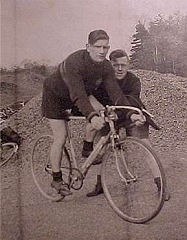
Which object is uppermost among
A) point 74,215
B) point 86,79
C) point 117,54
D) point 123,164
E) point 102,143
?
point 117,54

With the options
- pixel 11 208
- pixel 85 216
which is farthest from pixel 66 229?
pixel 11 208

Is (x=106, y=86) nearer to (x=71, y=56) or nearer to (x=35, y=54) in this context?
(x=71, y=56)

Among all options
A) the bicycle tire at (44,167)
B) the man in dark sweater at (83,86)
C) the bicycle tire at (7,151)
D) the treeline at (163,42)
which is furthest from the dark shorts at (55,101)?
the treeline at (163,42)

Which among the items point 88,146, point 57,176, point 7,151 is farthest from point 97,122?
point 7,151

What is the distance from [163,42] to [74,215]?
1.09 metres

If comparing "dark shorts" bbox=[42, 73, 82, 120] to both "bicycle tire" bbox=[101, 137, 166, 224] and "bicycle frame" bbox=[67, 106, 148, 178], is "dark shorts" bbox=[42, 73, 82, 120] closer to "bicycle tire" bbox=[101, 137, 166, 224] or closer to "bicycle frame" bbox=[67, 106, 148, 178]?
"bicycle frame" bbox=[67, 106, 148, 178]

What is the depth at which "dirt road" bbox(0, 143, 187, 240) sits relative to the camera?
115 inches

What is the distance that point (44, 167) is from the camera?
9.76 ft

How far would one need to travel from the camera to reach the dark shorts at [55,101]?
290 cm

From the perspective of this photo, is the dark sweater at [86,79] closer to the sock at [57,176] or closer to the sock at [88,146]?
the sock at [88,146]

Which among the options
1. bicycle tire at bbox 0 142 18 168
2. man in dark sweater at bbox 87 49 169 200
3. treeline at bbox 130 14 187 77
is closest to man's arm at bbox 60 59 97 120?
man in dark sweater at bbox 87 49 169 200

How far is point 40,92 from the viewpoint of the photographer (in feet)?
9.59

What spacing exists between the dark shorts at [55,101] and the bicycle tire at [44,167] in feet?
0.45

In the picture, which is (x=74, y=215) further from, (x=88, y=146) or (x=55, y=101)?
(x=55, y=101)
